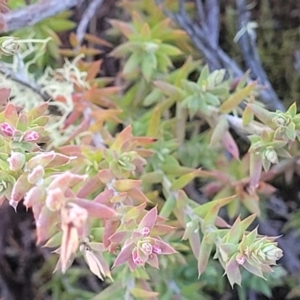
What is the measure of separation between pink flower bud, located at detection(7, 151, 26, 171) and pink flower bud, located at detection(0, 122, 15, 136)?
0.06m

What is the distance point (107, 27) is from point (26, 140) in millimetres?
730

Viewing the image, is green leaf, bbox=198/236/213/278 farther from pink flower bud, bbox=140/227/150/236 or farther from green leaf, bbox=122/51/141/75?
green leaf, bbox=122/51/141/75

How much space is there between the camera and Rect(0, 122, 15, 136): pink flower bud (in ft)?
2.46

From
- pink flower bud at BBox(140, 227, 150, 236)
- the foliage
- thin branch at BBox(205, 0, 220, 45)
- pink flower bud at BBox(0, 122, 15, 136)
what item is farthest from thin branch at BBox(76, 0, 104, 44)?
pink flower bud at BBox(140, 227, 150, 236)

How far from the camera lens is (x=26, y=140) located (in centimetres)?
75

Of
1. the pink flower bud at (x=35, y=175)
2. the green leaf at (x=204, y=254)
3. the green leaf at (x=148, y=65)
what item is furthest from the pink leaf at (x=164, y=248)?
the green leaf at (x=148, y=65)

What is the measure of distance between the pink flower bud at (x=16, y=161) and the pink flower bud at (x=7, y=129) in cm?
6

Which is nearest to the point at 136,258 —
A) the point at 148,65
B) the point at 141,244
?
the point at 141,244

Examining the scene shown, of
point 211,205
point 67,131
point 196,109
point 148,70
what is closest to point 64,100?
point 67,131

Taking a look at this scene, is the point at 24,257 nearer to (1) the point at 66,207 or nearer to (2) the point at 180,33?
(2) the point at 180,33

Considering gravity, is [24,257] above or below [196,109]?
below

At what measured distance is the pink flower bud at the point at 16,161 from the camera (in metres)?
0.69

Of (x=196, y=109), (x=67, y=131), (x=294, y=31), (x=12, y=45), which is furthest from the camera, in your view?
(x=294, y=31)

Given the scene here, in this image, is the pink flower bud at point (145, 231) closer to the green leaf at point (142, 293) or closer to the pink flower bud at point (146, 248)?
the pink flower bud at point (146, 248)
